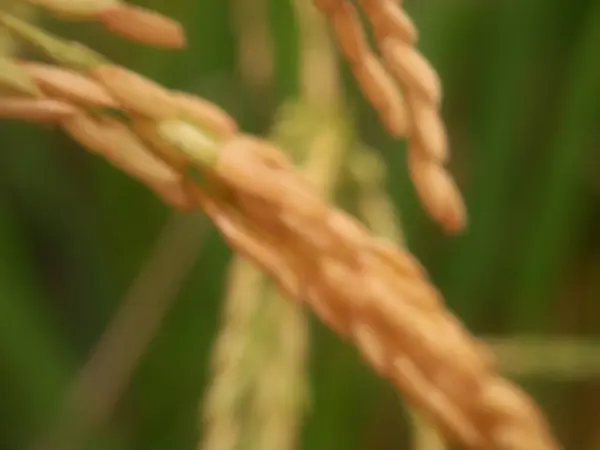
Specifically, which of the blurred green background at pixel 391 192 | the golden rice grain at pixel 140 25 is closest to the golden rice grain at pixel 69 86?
the golden rice grain at pixel 140 25

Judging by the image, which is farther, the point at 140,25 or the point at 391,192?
the point at 391,192

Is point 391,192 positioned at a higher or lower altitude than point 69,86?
higher

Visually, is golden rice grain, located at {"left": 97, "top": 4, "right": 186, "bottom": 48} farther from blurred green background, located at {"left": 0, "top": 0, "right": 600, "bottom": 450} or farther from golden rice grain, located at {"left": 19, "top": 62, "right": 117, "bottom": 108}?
blurred green background, located at {"left": 0, "top": 0, "right": 600, "bottom": 450}

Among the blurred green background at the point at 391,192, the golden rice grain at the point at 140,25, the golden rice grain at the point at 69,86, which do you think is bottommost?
the golden rice grain at the point at 69,86

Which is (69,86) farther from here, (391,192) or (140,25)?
(391,192)

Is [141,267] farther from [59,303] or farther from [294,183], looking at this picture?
[294,183]

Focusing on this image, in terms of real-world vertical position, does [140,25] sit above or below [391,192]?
below

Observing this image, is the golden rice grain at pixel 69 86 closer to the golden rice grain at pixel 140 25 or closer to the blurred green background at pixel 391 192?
the golden rice grain at pixel 140 25

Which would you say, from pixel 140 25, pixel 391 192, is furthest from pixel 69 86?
pixel 391 192
